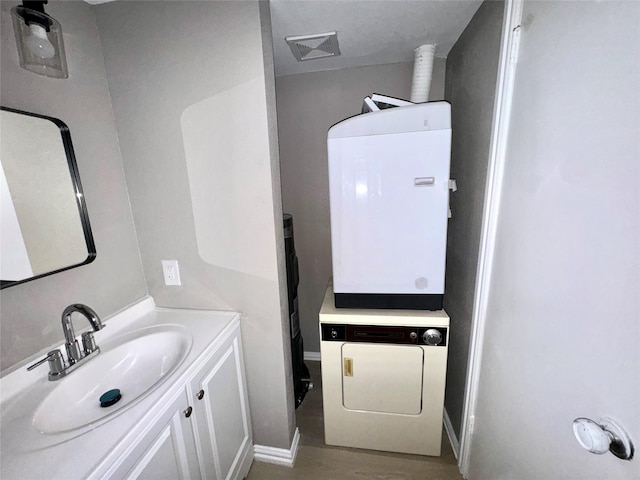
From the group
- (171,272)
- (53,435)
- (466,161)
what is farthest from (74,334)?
(466,161)

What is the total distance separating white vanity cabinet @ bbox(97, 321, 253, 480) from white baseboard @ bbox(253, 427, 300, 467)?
59 millimetres

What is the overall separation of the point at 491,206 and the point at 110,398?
1.71m

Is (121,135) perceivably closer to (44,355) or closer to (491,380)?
(44,355)

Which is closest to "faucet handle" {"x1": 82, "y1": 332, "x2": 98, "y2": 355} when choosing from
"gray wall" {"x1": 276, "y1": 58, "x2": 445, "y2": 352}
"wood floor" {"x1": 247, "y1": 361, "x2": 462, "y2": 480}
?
"wood floor" {"x1": 247, "y1": 361, "x2": 462, "y2": 480}

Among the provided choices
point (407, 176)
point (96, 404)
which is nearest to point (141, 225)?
point (96, 404)

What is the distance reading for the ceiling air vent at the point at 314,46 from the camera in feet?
4.94

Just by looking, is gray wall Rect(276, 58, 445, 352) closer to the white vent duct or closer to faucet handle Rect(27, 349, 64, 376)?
the white vent duct

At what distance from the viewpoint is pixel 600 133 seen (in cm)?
61

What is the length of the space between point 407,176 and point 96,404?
159cm

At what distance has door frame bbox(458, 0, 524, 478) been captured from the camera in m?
0.97

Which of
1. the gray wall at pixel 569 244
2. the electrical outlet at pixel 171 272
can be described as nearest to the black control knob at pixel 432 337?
the gray wall at pixel 569 244

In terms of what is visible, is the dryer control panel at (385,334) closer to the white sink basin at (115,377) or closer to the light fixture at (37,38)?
the white sink basin at (115,377)

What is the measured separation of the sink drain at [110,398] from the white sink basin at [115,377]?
20 mm

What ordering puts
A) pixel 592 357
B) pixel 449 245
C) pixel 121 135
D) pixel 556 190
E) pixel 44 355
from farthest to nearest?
pixel 449 245 → pixel 121 135 → pixel 44 355 → pixel 556 190 → pixel 592 357
